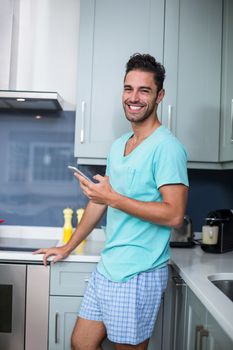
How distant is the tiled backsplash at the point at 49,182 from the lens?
8.08 ft

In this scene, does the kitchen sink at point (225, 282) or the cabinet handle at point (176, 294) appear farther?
the cabinet handle at point (176, 294)

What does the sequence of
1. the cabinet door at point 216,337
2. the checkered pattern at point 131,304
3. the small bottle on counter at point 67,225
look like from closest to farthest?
the cabinet door at point 216,337 → the checkered pattern at point 131,304 → the small bottle on counter at point 67,225

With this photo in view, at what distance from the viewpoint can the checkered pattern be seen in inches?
58.4

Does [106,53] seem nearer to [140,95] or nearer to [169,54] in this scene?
[169,54]

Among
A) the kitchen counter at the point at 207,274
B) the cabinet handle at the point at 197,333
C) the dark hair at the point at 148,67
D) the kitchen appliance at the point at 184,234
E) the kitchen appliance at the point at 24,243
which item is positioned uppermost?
the dark hair at the point at 148,67

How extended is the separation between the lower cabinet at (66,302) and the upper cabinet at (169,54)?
65 cm

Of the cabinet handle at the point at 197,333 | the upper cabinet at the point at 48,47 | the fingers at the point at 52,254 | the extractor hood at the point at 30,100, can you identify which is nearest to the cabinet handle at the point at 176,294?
the cabinet handle at the point at 197,333

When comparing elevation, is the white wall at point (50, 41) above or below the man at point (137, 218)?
above

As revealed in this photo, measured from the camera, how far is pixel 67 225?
2344 mm

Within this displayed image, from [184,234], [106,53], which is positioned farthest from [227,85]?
[184,234]

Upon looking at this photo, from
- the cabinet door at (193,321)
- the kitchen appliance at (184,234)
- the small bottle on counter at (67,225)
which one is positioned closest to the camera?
the cabinet door at (193,321)

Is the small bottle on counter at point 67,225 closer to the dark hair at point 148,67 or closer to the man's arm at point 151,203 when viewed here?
the man's arm at point 151,203

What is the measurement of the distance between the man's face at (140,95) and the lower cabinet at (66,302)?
767 millimetres

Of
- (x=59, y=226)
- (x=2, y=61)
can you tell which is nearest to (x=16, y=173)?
(x=59, y=226)
